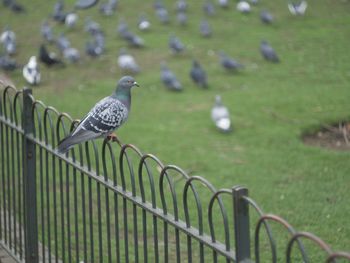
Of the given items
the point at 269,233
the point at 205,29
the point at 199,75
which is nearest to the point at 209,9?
the point at 205,29

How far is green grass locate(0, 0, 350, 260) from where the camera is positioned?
714cm

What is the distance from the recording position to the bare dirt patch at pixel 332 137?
8438 millimetres

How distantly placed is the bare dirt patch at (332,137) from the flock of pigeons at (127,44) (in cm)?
103

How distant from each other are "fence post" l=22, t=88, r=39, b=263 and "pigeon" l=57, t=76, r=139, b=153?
1.19 ft

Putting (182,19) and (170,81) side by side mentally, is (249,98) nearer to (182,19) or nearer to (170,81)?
Answer: (170,81)

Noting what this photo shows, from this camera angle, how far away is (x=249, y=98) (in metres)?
10.7

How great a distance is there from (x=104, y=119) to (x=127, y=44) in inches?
409

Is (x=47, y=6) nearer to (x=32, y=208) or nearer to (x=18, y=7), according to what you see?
(x=18, y=7)

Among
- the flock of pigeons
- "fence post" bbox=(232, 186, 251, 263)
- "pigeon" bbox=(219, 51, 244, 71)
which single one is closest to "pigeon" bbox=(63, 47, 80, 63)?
the flock of pigeons

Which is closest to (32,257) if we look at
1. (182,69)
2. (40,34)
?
(182,69)

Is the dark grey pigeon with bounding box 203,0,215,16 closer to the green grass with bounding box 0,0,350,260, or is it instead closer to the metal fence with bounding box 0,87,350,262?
the green grass with bounding box 0,0,350,260

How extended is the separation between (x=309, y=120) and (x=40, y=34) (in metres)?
8.69

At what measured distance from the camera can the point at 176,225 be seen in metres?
3.23

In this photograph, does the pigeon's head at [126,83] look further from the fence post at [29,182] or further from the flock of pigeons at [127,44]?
the flock of pigeons at [127,44]
